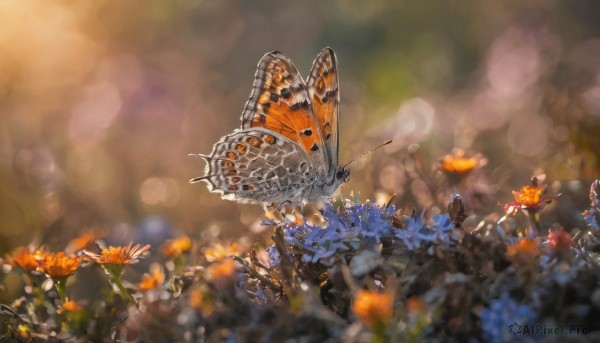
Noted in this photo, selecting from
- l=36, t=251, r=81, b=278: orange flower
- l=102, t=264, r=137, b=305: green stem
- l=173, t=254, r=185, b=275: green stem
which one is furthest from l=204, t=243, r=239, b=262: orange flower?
l=36, t=251, r=81, b=278: orange flower

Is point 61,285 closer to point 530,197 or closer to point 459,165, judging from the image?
point 530,197

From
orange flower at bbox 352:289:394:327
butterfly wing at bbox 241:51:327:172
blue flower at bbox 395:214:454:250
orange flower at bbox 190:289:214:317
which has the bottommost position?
orange flower at bbox 190:289:214:317

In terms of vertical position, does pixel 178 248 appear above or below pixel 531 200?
below

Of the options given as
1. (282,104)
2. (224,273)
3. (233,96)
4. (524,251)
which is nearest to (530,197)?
(524,251)

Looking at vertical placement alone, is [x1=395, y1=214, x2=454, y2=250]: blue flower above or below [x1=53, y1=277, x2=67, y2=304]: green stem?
above

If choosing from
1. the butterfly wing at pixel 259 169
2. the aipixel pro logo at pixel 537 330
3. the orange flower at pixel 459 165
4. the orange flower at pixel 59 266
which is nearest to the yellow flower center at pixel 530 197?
the aipixel pro logo at pixel 537 330

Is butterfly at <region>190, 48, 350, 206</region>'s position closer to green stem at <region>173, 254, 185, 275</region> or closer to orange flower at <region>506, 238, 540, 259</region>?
green stem at <region>173, 254, 185, 275</region>

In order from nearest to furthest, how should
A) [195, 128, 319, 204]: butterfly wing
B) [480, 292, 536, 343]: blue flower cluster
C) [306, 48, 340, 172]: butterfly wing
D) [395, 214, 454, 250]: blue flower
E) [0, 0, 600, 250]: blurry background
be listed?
[480, 292, 536, 343]: blue flower cluster → [395, 214, 454, 250]: blue flower → [306, 48, 340, 172]: butterfly wing → [195, 128, 319, 204]: butterfly wing → [0, 0, 600, 250]: blurry background

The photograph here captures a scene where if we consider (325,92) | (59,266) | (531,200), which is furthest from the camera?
(325,92)
